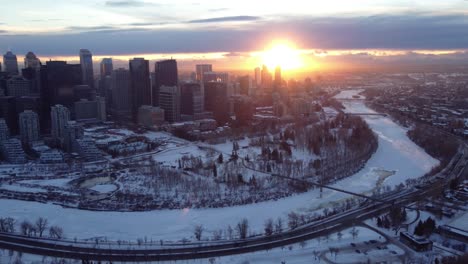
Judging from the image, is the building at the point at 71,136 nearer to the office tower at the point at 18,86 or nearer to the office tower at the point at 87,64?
the office tower at the point at 18,86

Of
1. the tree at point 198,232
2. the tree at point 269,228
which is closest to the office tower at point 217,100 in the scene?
the tree at point 269,228

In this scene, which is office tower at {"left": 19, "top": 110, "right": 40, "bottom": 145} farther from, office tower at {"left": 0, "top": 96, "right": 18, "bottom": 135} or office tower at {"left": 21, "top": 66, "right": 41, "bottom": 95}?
office tower at {"left": 21, "top": 66, "right": 41, "bottom": 95}

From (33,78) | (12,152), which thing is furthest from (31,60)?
(12,152)

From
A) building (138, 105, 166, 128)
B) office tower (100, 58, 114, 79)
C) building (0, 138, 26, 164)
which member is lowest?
building (0, 138, 26, 164)

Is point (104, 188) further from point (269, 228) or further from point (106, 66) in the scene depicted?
point (106, 66)

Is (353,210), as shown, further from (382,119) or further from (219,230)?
(382,119)

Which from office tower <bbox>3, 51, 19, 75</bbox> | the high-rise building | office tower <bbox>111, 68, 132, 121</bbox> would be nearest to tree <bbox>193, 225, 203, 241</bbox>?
the high-rise building

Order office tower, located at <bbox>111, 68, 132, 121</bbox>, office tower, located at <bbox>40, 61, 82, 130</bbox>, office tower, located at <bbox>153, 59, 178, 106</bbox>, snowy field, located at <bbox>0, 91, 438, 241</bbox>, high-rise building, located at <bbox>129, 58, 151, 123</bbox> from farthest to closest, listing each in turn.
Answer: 1. office tower, located at <bbox>153, 59, 178, 106</bbox>
2. office tower, located at <bbox>111, 68, 132, 121</bbox>
3. high-rise building, located at <bbox>129, 58, 151, 123</bbox>
4. office tower, located at <bbox>40, 61, 82, 130</bbox>
5. snowy field, located at <bbox>0, 91, 438, 241</bbox>
